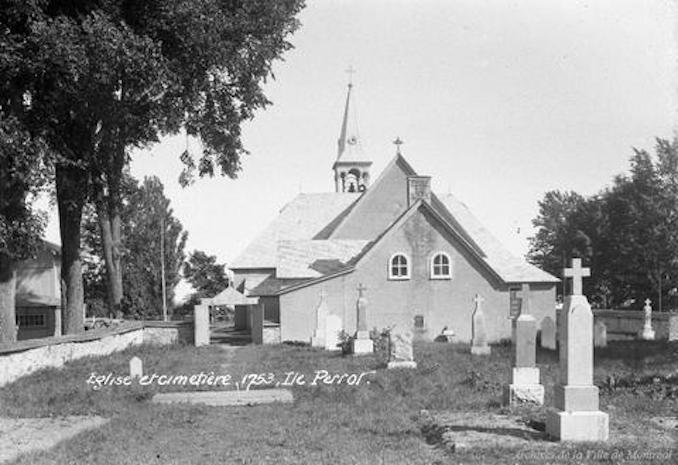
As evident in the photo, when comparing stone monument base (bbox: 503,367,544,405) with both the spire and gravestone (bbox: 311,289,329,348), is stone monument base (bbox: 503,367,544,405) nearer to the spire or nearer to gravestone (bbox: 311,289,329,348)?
gravestone (bbox: 311,289,329,348)

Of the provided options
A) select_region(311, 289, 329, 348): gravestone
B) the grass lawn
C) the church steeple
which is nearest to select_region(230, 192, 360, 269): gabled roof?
the church steeple

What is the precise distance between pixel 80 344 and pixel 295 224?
1143 inches

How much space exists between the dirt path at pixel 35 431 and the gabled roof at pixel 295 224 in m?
34.8

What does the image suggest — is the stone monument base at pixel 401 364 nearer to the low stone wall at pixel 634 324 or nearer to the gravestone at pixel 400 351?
the gravestone at pixel 400 351

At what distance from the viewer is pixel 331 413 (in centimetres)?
1282

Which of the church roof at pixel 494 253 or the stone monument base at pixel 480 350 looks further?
the church roof at pixel 494 253

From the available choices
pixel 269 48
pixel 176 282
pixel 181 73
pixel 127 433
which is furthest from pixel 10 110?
pixel 176 282

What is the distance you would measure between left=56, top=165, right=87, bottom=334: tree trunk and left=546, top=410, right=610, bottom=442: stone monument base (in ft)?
56.8

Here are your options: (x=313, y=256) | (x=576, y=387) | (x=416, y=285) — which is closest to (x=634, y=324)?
(x=416, y=285)

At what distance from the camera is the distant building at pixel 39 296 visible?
4481 cm

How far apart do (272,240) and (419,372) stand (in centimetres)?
3254

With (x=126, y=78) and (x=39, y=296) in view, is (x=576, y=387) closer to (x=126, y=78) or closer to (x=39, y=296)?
(x=126, y=78)

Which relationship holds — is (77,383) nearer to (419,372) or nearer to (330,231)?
(419,372)

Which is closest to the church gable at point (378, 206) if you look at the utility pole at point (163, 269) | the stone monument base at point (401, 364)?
the utility pole at point (163, 269)
